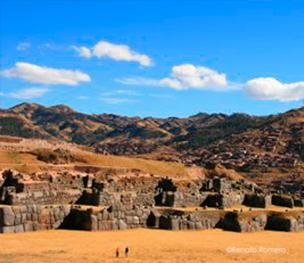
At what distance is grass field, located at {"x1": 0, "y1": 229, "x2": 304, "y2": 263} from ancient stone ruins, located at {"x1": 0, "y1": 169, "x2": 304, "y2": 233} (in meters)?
1.01

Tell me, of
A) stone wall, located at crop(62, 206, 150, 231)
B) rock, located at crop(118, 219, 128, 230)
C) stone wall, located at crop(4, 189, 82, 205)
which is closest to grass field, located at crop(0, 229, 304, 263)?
rock, located at crop(118, 219, 128, 230)

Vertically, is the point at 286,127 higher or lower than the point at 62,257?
higher

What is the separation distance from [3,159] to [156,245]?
3941cm

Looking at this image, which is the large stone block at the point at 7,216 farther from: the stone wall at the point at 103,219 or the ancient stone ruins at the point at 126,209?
the stone wall at the point at 103,219

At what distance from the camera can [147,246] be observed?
2567 centimetres

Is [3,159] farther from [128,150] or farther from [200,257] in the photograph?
[128,150]

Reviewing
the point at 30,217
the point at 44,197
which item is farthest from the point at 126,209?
the point at 44,197

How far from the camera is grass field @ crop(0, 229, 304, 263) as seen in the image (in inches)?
891

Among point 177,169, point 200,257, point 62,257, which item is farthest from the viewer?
point 177,169

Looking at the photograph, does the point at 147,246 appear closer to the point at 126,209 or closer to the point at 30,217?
the point at 126,209

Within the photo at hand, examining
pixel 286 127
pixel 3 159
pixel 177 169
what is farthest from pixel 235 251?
pixel 286 127

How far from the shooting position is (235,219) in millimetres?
33531

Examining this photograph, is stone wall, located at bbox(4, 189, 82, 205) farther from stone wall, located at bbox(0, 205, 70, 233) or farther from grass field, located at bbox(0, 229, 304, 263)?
grass field, located at bbox(0, 229, 304, 263)

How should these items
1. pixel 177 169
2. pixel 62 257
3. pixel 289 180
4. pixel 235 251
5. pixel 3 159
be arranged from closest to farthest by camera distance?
pixel 62 257
pixel 235 251
pixel 3 159
pixel 177 169
pixel 289 180
